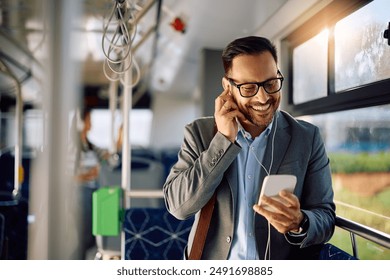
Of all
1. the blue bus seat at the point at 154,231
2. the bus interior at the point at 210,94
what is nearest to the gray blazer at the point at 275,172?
the bus interior at the point at 210,94

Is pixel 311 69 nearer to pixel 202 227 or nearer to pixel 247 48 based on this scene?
pixel 247 48

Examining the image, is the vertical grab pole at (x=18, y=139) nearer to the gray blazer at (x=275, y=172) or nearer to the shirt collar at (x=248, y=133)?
the gray blazer at (x=275, y=172)

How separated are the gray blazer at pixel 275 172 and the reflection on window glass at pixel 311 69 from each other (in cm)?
20

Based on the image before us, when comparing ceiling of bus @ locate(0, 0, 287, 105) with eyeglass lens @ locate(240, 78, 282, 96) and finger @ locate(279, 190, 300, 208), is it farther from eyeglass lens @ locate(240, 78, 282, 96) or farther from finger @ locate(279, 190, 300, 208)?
finger @ locate(279, 190, 300, 208)

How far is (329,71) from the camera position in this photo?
4.23 feet

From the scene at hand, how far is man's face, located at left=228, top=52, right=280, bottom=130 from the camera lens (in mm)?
1068

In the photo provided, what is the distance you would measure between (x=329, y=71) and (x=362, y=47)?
12cm

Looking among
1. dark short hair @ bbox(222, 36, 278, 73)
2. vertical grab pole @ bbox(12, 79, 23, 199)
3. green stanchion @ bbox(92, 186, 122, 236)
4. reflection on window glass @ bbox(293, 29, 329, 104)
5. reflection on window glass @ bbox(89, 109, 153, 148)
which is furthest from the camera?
reflection on window glass @ bbox(89, 109, 153, 148)

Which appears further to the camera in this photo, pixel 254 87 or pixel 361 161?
pixel 361 161

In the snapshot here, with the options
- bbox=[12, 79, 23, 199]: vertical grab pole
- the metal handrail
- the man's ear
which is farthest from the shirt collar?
bbox=[12, 79, 23, 199]: vertical grab pole

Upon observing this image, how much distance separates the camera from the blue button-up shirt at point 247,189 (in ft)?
3.55

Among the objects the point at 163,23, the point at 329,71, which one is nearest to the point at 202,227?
the point at 329,71

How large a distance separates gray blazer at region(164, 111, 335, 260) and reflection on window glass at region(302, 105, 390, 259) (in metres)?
0.15

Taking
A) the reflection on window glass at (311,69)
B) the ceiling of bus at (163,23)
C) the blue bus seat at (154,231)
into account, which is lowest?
the blue bus seat at (154,231)
